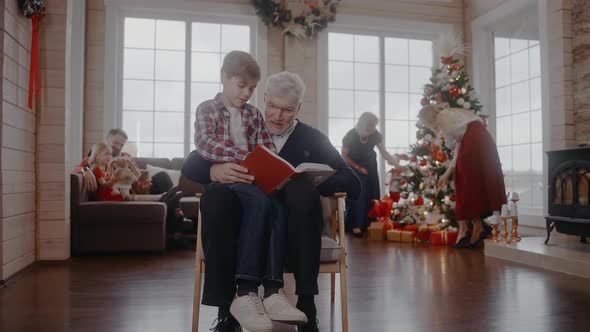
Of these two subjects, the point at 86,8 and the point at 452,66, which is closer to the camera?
the point at 452,66

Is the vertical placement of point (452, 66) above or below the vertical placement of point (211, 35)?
below

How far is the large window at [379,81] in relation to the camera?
6453 mm

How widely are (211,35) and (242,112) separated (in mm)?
4595

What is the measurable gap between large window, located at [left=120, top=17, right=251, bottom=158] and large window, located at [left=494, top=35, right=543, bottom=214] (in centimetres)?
326

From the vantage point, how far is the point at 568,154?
3.65m

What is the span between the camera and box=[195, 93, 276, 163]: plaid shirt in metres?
1.73

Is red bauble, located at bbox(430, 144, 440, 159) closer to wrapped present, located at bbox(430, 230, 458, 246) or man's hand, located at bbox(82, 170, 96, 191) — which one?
wrapped present, located at bbox(430, 230, 458, 246)

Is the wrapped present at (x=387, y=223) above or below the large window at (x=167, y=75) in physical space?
below

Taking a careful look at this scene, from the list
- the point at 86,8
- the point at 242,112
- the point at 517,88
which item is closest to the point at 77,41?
the point at 86,8

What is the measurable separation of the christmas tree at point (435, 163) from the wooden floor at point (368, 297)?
119 cm

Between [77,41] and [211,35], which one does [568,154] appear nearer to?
[211,35]

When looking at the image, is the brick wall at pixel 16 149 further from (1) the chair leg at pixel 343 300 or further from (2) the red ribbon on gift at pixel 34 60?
(1) the chair leg at pixel 343 300

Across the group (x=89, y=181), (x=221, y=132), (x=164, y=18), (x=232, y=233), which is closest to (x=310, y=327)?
(x=232, y=233)

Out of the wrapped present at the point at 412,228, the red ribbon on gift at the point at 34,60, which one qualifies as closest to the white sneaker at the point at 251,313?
the red ribbon on gift at the point at 34,60
